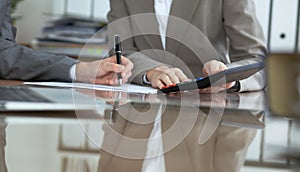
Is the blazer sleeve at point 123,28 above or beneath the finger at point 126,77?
above

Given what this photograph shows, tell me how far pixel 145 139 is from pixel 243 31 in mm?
882

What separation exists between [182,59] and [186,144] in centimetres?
93

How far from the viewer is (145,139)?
54 centimetres

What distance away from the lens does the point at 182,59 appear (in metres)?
1.43

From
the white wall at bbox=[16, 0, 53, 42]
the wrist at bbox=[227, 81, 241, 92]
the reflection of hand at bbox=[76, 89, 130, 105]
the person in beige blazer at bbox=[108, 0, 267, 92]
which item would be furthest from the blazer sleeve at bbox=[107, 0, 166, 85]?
the white wall at bbox=[16, 0, 53, 42]

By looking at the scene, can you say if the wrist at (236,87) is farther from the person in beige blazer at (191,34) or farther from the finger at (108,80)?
the finger at (108,80)

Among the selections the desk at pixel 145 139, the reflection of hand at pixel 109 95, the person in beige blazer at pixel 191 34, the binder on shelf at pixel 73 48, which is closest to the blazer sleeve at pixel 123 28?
the person in beige blazer at pixel 191 34

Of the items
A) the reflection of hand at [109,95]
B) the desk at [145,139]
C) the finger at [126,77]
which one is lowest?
the desk at [145,139]

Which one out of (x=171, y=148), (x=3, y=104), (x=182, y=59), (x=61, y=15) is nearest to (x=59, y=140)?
(x=171, y=148)

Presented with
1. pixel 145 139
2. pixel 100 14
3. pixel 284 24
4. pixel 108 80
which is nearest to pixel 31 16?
pixel 100 14

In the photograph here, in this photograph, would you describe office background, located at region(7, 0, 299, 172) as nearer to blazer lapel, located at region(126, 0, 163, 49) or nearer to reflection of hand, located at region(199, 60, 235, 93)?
blazer lapel, located at region(126, 0, 163, 49)

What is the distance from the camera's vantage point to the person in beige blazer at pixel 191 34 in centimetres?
135

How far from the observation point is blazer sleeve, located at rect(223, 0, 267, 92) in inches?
53.0

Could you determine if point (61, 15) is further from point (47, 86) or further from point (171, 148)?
point (171, 148)
